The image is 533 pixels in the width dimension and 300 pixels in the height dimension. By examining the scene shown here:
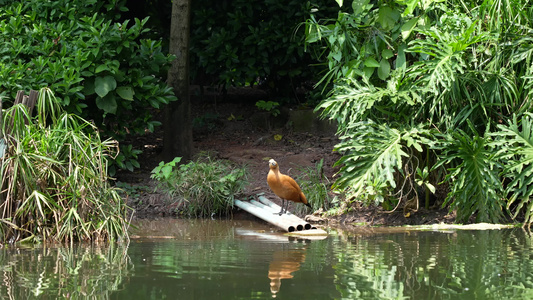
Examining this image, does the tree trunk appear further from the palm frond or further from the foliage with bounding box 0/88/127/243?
the foliage with bounding box 0/88/127/243

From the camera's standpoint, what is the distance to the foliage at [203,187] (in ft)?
29.6

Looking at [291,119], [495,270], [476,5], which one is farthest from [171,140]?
[495,270]

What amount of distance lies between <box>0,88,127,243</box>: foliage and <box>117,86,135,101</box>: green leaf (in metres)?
2.41

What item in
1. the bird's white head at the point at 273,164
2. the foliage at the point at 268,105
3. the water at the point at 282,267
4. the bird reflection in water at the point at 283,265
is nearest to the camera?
the water at the point at 282,267

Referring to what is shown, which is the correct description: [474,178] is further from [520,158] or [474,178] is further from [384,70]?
[384,70]

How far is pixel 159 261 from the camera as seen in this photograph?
586cm

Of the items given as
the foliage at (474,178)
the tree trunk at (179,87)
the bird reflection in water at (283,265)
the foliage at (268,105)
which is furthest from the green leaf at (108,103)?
the foliage at (474,178)

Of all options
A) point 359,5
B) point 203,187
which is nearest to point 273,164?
point 203,187

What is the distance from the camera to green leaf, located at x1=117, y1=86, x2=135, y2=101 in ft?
31.6

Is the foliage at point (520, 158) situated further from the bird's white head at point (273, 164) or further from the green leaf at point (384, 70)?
the bird's white head at point (273, 164)

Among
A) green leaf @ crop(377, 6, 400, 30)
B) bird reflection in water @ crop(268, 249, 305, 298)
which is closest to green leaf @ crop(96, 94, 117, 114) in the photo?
green leaf @ crop(377, 6, 400, 30)

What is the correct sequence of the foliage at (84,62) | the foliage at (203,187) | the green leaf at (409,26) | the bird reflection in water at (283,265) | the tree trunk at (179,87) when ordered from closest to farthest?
the bird reflection in water at (283,265) < the green leaf at (409,26) < the foliage at (203,187) < the foliage at (84,62) < the tree trunk at (179,87)

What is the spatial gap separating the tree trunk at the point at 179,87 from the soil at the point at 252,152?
0.38m

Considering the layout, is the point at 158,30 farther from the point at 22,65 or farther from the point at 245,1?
the point at 22,65
